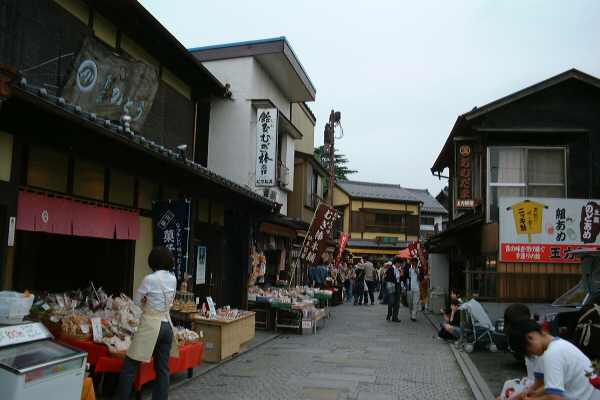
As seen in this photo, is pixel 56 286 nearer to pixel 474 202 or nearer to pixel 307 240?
pixel 307 240

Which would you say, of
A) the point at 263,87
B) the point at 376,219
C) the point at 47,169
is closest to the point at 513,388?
the point at 47,169

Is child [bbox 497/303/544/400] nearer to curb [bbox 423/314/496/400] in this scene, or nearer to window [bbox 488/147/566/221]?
curb [bbox 423/314/496/400]

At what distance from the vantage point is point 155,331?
6.53 m

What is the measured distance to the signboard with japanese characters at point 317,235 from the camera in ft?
60.1

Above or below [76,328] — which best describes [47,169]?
above

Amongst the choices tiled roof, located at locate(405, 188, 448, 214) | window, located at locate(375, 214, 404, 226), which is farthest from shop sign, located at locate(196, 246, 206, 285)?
tiled roof, located at locate(405, 188, 448, 214)

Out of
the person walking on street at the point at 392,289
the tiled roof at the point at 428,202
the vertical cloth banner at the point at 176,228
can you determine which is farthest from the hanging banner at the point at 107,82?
the tiled roof at the point at 428,202

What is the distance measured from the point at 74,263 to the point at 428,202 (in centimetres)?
5163

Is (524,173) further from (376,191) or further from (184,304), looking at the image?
(376,191)

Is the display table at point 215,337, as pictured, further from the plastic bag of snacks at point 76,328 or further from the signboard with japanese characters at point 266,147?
the signboard with japanese characters at point 266,147

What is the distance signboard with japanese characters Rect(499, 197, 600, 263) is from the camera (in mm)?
14172

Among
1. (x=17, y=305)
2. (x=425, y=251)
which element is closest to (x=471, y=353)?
(x=17, y=305)

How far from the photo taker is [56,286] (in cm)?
1107

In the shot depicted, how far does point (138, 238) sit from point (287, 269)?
1282 cm
